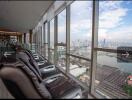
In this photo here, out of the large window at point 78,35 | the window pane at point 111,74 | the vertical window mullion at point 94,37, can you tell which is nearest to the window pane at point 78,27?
the large window at point 78,35

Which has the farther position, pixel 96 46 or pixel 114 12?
pixel 114 12

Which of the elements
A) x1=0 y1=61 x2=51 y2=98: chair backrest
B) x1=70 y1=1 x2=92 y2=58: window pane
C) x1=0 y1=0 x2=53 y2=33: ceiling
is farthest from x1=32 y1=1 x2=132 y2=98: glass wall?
x1=0 y1=61 x2=51 y2=98: chair backrest

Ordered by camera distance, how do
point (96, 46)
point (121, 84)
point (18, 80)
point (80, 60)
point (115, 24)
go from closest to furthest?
point (18, 80) → point (96, 46) → point (80, 60) → point (121, 84) → point (115, 24)

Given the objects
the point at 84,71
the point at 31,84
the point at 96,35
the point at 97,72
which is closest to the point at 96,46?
the point at 96,35

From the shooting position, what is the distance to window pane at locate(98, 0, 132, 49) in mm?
3836

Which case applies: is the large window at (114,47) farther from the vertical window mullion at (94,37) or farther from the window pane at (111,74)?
the vertical window mullion at (94,37)

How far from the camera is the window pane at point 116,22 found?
12.6 ft

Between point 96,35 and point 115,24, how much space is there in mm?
1756

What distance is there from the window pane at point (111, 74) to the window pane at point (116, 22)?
372 millimetres

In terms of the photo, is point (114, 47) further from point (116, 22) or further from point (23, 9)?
point (23, 9)

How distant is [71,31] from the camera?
4859mm

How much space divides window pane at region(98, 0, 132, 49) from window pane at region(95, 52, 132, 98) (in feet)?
1.22

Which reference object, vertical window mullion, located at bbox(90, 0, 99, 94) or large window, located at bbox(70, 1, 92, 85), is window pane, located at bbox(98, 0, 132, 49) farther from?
vertical window mullion, located at bbox(90, 0, 99, 94)

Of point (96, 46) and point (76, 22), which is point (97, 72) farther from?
point (76, 22)
